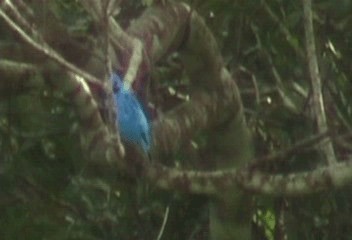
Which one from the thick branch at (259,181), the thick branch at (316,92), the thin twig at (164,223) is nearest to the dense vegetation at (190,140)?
the thin twig at (164,223)

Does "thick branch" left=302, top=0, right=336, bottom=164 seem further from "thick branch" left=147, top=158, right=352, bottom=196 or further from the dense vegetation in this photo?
the dense vegetation

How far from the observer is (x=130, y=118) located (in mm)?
2539

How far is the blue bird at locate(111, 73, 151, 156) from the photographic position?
2.50 m

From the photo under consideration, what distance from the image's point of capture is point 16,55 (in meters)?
3.01

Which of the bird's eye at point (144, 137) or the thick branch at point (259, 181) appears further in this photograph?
the bird's eye at point (144, 137)

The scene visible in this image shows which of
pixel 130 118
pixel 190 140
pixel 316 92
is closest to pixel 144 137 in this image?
pixel 130 118

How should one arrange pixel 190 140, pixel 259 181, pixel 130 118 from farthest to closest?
pixel 190 140
pixel 130 118
pixel 259 181

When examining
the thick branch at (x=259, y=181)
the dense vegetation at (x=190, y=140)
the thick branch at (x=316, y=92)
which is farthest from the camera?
the dense vegetation at (x=190, y=140)

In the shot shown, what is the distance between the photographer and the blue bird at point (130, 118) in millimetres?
2504

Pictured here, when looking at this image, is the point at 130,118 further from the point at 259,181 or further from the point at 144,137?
the point at 259,181

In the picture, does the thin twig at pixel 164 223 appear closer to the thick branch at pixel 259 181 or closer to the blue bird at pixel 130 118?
the blue bird at pixel 130 118

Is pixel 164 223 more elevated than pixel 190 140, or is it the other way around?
pixel 190 140

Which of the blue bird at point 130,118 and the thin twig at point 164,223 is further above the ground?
the blue bird at point 130,118

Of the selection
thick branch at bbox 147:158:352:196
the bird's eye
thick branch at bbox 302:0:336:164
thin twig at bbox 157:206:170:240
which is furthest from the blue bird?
thin twig at bbox 157:206:170:240
